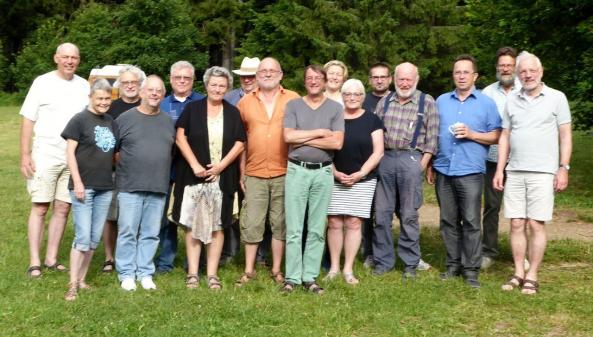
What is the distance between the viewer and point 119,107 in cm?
704

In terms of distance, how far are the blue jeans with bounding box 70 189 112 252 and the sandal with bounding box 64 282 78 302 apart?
29 centimetres

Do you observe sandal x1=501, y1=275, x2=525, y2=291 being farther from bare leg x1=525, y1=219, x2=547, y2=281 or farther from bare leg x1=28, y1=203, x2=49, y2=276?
bare leg x1=28, y1=203, x2=49, y2=276

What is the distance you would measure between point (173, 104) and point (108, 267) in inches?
66.0

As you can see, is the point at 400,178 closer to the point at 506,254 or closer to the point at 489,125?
the point at 489,125

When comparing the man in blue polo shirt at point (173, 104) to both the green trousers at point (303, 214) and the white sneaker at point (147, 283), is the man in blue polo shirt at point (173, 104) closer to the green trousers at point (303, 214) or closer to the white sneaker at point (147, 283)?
the white sneaker at point (147, 283)

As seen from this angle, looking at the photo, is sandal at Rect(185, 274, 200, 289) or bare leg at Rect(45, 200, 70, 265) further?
bare leg at Rect(45, 200, 70, 265)

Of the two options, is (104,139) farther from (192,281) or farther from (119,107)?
(192,281)

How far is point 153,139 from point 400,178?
2322 millimetres

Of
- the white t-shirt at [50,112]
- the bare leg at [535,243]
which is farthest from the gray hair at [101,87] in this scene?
the bare leg at [535,243]

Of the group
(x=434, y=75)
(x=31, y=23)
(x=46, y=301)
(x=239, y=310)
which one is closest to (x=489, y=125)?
(x=239, y=310)

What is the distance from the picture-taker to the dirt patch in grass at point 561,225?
364 inches

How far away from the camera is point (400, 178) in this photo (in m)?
7.13

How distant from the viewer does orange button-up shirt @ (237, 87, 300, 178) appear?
6680 mm

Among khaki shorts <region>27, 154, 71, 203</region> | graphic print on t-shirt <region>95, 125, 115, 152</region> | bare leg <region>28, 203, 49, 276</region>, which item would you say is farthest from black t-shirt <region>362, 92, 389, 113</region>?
bare leg <region>28, 203, 49, 276</region>
